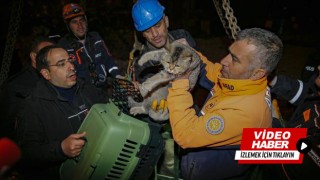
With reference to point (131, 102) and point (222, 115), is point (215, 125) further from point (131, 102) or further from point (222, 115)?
point (131, 102)

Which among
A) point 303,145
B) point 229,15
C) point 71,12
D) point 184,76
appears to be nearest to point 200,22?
point 71,12

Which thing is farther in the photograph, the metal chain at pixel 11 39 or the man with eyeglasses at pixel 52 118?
the metal chain at pixel 11 39

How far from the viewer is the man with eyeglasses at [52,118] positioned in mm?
2430

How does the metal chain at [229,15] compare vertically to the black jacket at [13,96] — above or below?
above

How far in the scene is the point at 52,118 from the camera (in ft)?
8.43

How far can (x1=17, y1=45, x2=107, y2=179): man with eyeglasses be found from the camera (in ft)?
7.97

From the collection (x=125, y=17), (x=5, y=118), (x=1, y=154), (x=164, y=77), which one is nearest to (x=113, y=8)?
(x=125, y=17)

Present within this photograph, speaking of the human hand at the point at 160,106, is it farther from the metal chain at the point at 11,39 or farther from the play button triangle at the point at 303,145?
the metal chain at the point at 11,39

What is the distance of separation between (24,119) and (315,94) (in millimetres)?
2712

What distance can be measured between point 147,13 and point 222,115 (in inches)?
47.4

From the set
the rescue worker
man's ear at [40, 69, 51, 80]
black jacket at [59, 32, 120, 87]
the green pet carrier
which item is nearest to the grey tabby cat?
the green pet carrier

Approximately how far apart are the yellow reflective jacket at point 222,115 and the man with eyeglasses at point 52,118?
2.60 ft

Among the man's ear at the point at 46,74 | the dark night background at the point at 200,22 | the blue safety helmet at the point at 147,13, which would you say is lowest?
the dark night background at the point at 200,22

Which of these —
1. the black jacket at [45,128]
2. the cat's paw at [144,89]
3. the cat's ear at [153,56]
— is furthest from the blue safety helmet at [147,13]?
the black jacket at [45,128]
